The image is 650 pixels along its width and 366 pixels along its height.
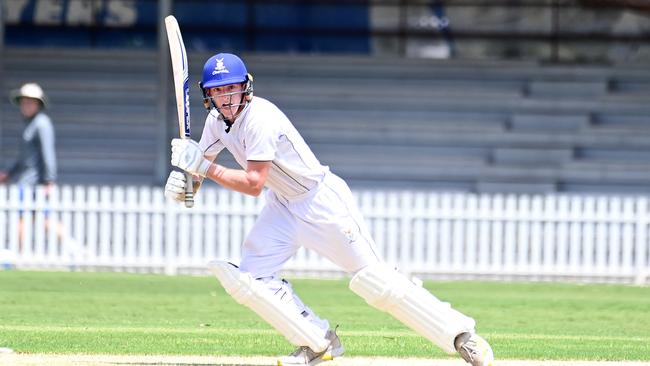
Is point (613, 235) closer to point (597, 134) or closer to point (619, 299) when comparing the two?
point (619, 299)

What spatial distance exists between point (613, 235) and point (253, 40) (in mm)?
8011

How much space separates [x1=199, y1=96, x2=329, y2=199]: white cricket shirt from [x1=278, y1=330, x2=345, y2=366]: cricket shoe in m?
0.80

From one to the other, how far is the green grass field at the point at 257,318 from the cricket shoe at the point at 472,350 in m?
1.12

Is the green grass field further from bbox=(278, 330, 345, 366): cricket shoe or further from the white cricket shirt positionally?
the white cricket shirt

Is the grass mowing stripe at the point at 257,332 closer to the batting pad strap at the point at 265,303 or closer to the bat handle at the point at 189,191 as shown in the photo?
the batting pad strap at the point at 265,303

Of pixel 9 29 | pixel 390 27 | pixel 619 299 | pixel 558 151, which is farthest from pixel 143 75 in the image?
pixel 619 299

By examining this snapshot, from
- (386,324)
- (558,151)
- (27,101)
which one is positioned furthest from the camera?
(558,151)

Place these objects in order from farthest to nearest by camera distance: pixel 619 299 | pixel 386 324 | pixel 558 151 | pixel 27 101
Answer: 1. pixel 558 151
2. pixel 27 101
3. pixel 619 299
4. pixel 386 324

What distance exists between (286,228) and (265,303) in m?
0.44

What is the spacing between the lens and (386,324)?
10430mm

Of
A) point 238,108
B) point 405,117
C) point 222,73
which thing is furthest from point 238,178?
point 405,117

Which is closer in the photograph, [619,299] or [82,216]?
[619,299]

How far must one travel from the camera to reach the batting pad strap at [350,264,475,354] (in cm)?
720

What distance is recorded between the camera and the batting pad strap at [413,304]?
7195 millimetres
